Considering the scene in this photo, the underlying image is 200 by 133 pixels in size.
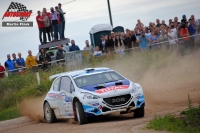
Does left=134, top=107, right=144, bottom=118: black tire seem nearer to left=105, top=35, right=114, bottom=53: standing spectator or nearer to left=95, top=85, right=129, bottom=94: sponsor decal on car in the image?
left=95, top=85, right=129, bottom=94: sponsor decal on car

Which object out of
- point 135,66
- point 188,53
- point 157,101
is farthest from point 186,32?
point 157,101

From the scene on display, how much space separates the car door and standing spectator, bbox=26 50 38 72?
947 centimetres

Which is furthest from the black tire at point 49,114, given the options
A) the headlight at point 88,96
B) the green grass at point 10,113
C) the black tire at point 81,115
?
the green grass at point 10,113

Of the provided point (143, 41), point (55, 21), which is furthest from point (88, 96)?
point (55, 21)

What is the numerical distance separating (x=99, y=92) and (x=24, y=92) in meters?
11.6

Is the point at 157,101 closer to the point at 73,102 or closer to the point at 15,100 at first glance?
the point at 73,102

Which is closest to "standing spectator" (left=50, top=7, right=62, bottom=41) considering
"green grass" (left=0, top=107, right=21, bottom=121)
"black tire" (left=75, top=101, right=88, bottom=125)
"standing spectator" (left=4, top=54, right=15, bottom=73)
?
"standing spectator" (left=4, top=54, right=15, bottom=73)

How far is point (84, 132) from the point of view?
13.3 metres

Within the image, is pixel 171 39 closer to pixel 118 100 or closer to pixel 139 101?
pixel 139 101

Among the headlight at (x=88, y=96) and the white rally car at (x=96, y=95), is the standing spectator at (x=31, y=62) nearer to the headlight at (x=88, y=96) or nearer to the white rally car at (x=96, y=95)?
the white rally car at (x=96, y=95)

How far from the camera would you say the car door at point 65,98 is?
16.1m

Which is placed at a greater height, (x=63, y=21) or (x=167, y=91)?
(x=63, y=21)

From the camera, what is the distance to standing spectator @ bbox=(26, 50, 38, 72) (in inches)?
1051

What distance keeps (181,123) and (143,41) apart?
1322cm
